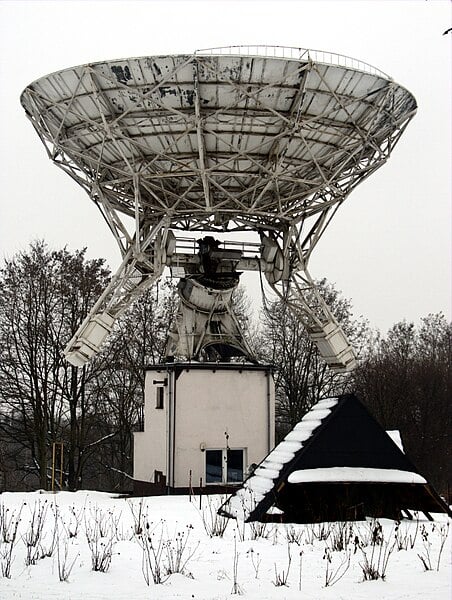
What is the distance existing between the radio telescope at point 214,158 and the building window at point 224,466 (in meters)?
3.24

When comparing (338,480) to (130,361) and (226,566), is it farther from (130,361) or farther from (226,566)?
(130,361)

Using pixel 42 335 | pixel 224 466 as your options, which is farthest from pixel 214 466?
pixel 42 335

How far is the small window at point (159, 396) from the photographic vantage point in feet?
83.1

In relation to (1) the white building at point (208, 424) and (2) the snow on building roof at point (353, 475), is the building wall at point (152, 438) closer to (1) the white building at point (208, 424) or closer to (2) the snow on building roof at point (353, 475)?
(1) the white building at point (208, 424)

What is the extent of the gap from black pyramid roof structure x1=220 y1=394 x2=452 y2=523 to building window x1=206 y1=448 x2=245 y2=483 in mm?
9286

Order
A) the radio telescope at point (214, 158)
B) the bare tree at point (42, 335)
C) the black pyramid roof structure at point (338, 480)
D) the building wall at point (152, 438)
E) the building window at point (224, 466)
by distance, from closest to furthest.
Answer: the black pyramid roof structure at point (338, 480) → the radio telescope at point (214, 158) → the building window at point (224, 466) → the building wall at point (152, 438) → the bare tree at point (42, 335)

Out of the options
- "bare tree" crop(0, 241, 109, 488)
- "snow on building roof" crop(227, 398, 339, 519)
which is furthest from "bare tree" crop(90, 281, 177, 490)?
"snow on building roof" crop(227, 398, 339, 519)

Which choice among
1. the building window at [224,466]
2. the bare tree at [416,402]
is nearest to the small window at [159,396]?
the building window at [224,466]

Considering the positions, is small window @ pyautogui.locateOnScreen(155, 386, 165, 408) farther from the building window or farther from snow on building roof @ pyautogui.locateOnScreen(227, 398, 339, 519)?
snow on building roof @ pyautogui.locateOnScreen(227, 398, 339, 519)

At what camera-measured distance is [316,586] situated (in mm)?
8562

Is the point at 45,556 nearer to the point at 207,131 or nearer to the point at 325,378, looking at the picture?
the point at 207,131

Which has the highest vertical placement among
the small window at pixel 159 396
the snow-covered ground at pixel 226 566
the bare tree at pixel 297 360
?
the bare tree at pixel 297 360

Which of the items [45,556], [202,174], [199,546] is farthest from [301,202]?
[45,556]

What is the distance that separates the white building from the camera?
24078 millimetres
